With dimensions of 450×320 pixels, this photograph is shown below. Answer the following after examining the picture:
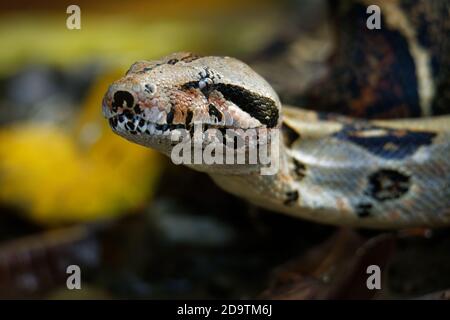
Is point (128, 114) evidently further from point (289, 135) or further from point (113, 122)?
point (289, 135)

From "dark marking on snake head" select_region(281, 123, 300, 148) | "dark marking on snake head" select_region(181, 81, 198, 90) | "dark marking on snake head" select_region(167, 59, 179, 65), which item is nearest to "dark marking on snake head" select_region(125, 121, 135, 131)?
"dark marking on snake head" select_region(181, 81, 198, 90)

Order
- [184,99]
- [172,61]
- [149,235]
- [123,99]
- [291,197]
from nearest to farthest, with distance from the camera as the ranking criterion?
[123,99] → [184,99] → [172,61] → [291,197] → [149,235]

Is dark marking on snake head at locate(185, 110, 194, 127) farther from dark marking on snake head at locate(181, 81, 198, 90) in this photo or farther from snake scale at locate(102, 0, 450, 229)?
dark marking on snake head at locate(181, 81, 198, 90)

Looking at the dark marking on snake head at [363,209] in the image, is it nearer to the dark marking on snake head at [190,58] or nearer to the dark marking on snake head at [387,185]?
the dark marking on snake head at [387,185]

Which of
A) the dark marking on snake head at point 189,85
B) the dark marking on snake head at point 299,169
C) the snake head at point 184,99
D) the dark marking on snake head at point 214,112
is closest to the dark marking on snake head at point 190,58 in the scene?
the snake head at point 184,99

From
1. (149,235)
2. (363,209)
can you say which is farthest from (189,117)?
(149,235)

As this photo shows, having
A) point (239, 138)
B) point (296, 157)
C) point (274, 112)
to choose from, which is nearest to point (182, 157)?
point (239, 138)
